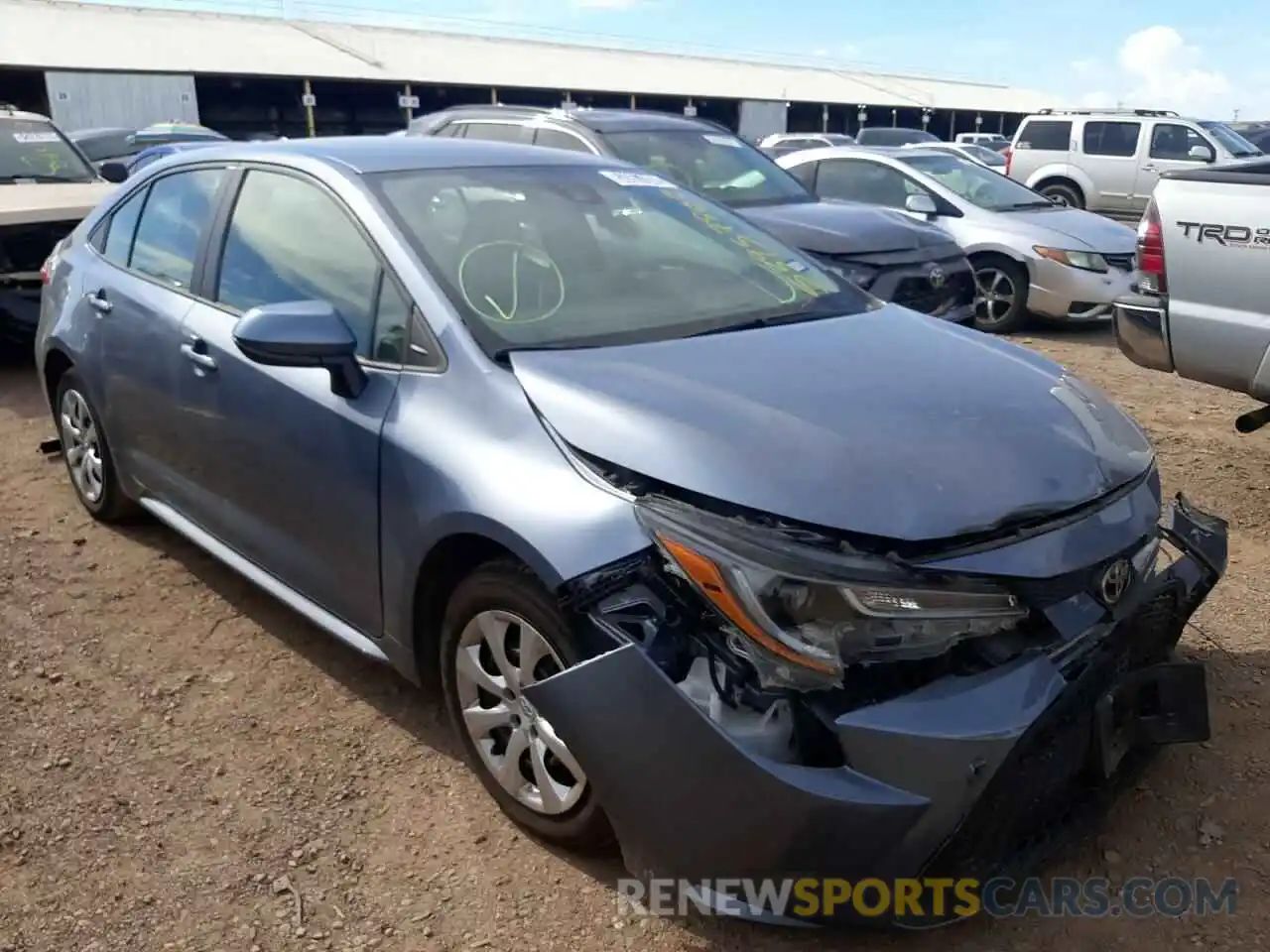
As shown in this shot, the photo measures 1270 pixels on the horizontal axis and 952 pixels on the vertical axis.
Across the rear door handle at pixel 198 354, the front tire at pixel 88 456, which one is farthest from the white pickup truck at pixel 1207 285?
the front tire at pixel 88 456

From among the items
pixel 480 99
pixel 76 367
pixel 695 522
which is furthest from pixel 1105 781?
pixel 480 99

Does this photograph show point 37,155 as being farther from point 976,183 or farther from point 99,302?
point 976,183

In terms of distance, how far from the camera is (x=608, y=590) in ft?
7.62

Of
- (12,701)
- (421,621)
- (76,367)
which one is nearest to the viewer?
(421,621)

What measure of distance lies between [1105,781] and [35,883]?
2.48 metres

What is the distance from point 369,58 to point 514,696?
41.6m

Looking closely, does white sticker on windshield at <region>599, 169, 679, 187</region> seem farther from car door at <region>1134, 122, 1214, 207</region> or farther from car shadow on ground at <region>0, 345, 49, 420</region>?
car door at <region>1134, 122, 1214, 207</region>

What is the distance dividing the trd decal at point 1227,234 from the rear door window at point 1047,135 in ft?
45.6

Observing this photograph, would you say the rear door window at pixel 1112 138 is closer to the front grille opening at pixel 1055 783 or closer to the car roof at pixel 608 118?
the car roof at pixel 608 118

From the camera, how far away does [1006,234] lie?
8.84 m

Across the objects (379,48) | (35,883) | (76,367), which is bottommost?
(35,883)

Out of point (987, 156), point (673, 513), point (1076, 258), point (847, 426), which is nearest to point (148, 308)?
point (673, 513)

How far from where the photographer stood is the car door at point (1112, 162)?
1670 cm

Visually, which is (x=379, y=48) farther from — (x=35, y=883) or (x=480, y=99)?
(x=35, y=883)
